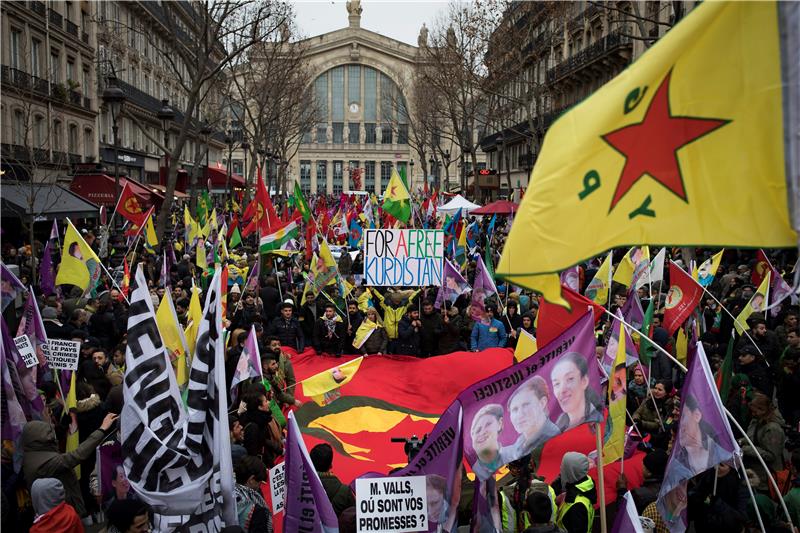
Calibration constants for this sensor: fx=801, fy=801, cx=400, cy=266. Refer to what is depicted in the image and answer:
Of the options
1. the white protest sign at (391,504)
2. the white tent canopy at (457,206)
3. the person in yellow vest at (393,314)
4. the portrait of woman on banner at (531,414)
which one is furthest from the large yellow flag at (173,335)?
the white tent canopy at (457,206)

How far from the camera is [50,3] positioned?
1200 inches

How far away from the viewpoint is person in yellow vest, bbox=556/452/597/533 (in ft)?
16.1

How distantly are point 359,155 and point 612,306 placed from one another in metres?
97.3

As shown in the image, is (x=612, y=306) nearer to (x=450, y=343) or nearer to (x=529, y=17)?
(x=450, y=343)

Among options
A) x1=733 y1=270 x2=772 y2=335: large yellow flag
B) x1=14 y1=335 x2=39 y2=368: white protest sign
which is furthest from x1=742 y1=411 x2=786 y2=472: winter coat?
x1=14 y1=335 x2=39 y2=368: white protest sign

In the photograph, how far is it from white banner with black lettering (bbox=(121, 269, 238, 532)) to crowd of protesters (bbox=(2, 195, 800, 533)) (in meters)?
0.27

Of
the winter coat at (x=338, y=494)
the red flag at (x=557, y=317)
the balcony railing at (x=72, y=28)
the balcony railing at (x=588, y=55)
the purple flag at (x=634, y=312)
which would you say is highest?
the balcony railing at (x=72, y=28)

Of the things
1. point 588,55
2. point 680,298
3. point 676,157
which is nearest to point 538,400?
point 676,157

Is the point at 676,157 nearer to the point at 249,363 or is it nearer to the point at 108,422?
the point at 108,422

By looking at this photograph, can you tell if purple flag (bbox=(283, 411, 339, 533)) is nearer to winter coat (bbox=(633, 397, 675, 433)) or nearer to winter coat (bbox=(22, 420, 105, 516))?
winter coat (bbox=(22, 420, 105, 516))

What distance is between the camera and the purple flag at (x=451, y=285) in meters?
12.2

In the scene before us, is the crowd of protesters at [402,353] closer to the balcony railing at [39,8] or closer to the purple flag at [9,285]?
the purple flag at [9,285]

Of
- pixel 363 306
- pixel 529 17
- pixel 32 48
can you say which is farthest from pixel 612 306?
pixel 32 48

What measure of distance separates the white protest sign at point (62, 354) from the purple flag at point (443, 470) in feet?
12.2
